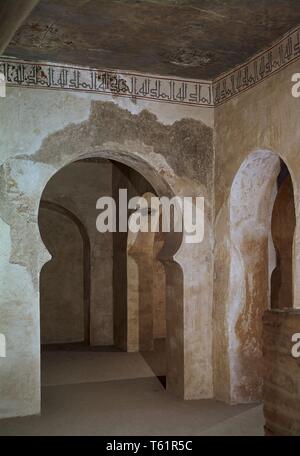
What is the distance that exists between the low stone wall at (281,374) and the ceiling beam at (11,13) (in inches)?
90.0

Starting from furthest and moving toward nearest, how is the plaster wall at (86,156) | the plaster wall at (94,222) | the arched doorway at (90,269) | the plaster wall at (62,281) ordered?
the plaster wall at (62,281) < the plaster wall at (94,222) < the arched doorway at (90,269) < the plaster wall at (86,156)

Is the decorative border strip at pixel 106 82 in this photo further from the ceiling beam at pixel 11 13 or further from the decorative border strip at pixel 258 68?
the ceiling beam at pixel 11 13

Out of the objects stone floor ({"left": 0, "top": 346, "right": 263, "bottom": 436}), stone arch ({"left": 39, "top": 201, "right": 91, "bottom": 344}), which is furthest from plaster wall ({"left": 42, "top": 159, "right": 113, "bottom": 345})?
stone floor ({"left": 0, "top": 346, "right": 263, "bottom": 436})

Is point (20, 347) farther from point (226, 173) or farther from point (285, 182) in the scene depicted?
point (285, 182)

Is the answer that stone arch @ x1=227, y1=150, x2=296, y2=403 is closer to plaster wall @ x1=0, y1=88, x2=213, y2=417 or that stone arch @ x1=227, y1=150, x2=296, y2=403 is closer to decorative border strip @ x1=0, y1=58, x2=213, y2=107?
plaster wall @ x1=0, y1=88, x2=213, y2=417

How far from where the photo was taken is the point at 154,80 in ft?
21.4

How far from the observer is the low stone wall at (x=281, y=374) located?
2.09 meters

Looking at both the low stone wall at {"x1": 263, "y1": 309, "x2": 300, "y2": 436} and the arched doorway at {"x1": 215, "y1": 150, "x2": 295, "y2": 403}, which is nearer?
the low stone wall at {"x1": 263, "y1": 309, "x2": 300, "y2": 436}

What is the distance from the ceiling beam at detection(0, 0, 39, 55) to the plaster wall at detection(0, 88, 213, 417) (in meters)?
2.44

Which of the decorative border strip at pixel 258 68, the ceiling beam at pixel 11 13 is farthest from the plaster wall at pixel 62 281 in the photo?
the ceiling beam at pixel 11 13

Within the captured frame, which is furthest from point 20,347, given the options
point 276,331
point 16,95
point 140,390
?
point 276,331

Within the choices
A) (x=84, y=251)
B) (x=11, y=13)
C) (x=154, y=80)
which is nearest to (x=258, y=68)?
(x=154, y=80)

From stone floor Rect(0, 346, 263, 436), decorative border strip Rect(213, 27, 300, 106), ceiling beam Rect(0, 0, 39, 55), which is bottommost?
stone floor Rect(0, 346, 263, 436)

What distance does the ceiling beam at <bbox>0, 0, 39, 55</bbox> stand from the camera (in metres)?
3.25
